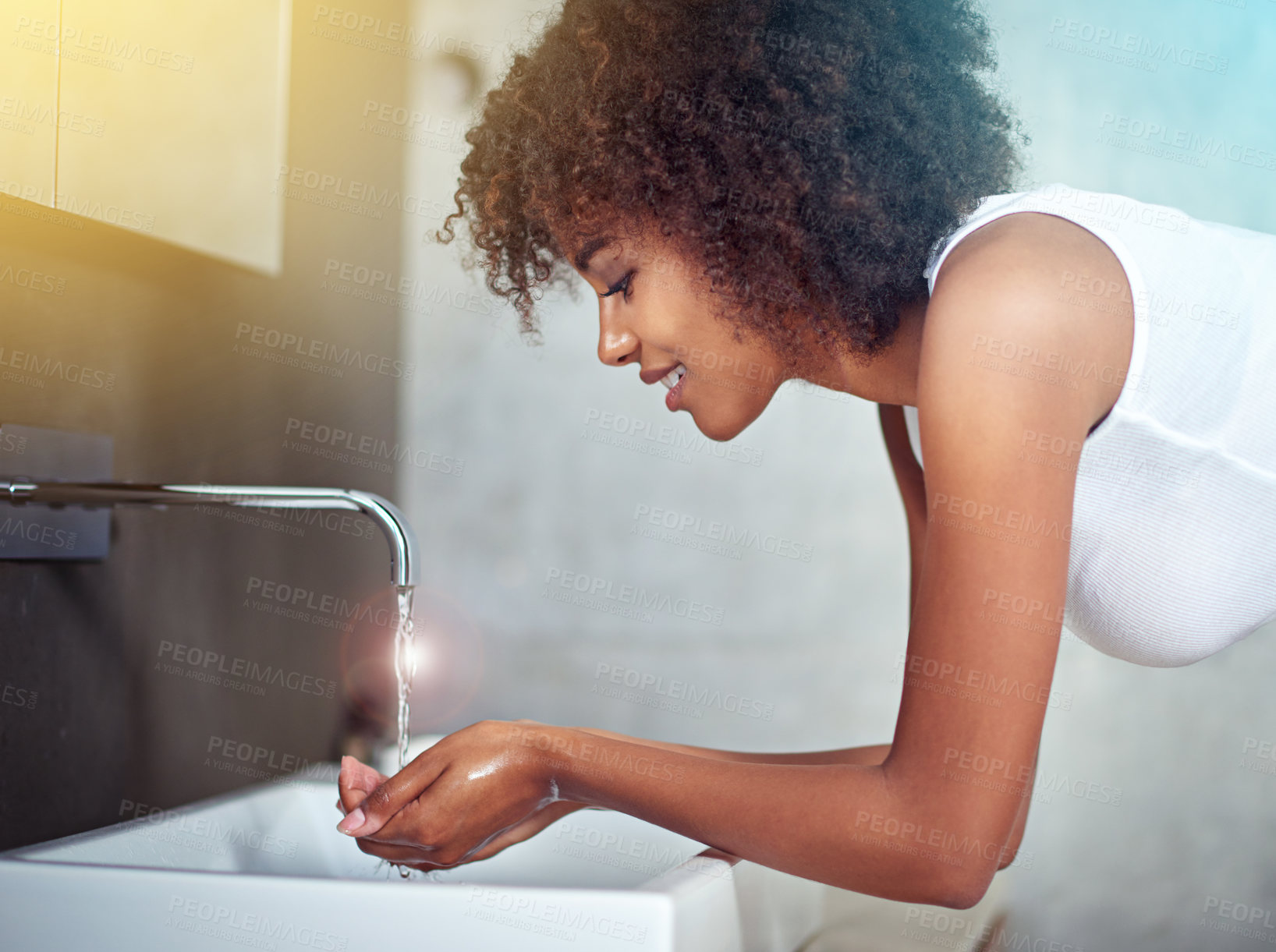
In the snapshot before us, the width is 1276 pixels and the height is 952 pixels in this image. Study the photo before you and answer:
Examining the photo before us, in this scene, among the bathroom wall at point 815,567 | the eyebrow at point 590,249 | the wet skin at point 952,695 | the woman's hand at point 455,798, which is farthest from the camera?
the bathroom wall at point 815,567

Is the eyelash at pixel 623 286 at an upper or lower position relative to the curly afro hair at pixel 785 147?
lower

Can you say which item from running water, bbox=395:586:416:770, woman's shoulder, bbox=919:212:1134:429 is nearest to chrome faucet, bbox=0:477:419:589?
running water, bbox=395:586:416:770

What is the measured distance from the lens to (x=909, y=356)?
756mm

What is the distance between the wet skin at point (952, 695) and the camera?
513 mm

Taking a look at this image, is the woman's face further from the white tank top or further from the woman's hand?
the woman's hand

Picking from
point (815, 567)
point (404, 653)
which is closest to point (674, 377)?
point (404, 653)

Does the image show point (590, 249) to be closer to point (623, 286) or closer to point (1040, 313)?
point (623, 286)

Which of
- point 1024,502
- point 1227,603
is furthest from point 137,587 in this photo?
point 1227,603

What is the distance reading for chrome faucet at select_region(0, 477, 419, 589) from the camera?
2.38ft

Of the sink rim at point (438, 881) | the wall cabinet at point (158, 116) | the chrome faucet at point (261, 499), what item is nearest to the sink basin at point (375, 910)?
the sink rim at point (438, 881)

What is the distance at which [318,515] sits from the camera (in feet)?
4.27

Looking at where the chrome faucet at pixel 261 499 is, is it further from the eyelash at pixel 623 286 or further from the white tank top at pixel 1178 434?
the white tank top at pixel 1178 434

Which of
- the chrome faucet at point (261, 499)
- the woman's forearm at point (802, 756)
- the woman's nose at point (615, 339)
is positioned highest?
the woman's nose at point (615, 339)

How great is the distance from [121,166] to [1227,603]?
993 mm
